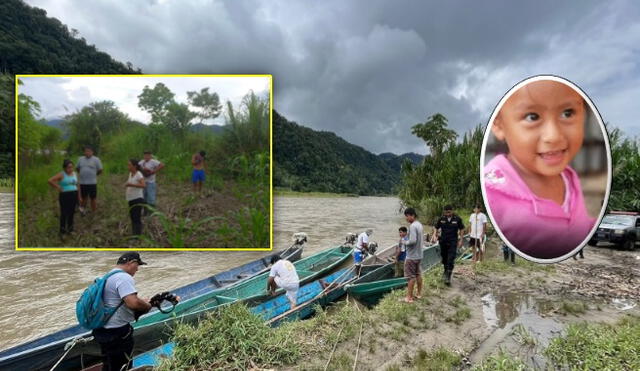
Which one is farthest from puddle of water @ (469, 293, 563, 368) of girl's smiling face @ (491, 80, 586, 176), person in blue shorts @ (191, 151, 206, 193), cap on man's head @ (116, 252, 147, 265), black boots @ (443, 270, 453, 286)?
person in blue shorts @ (191, 151, 206, 193)

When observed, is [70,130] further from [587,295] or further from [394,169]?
[394,169]

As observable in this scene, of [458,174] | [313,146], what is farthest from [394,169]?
[458,174]

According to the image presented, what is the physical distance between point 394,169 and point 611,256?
3888 inches

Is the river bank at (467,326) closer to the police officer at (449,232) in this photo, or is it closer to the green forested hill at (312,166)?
the police officer at (449,232)

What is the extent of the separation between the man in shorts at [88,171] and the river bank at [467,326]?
3.64 meters

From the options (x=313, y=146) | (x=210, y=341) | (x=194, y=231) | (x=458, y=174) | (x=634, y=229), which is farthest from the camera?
(x=313, y=146)

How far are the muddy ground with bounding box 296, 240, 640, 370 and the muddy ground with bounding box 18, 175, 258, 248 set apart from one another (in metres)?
3.19

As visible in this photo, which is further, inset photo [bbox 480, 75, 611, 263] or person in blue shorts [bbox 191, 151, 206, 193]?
person in blue shorts [bbox 191, 151, 206, 193]

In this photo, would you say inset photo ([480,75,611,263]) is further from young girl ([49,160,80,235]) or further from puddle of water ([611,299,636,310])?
young girl ([49,160,80,235])

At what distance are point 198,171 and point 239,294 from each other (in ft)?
8.91

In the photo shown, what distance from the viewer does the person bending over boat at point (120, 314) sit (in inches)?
142

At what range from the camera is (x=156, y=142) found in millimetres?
6320

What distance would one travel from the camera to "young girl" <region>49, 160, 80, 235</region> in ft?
20.4

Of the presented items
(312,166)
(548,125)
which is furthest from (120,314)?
(312,166)
